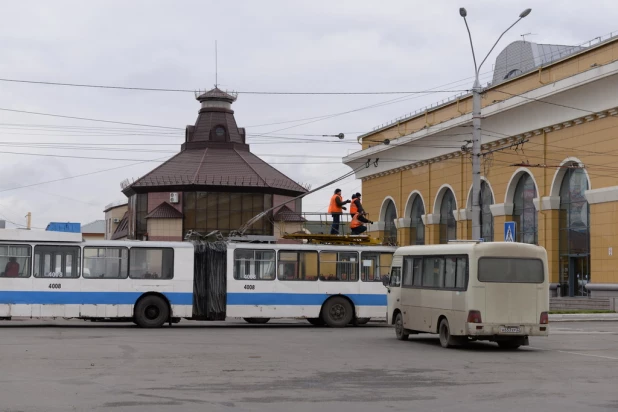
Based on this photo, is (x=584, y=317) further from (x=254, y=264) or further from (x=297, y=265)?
(x=254, y=264)

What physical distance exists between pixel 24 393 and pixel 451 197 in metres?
40.9

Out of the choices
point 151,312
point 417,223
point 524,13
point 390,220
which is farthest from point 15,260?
point 390,220

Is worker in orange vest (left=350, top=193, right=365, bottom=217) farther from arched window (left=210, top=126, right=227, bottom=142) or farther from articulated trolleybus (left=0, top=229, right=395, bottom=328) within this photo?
arched window (left=210, top=126, right=227, bottom=142)

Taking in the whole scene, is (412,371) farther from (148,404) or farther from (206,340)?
(206,340)

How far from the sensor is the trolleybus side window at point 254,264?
2942 cm

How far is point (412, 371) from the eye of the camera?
51.8 feet

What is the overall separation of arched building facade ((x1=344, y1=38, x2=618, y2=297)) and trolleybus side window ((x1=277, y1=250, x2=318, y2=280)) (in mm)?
8476

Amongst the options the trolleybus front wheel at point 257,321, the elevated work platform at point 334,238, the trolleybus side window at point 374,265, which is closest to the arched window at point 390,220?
the trolleybus front wheel at point 257,321

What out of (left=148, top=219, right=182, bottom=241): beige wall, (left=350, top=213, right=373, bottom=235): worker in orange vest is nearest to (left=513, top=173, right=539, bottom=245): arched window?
(left=350, top=213, right=373, bottom=235): worker in orange vest

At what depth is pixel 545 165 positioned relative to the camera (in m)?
40.9

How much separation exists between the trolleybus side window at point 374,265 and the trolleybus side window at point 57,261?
327 inches

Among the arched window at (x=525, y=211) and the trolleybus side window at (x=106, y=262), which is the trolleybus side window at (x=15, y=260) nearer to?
the trolleybus side window at (x=106, y=262)

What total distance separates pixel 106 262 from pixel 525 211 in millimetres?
22566

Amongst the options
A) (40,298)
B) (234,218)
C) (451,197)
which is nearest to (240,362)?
(40,298)
